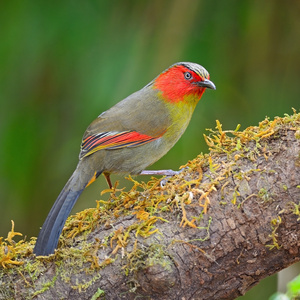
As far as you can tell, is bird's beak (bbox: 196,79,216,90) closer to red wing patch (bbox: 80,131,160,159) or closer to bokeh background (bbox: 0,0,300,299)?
red wing patch (bbox: 80,131,160,159)

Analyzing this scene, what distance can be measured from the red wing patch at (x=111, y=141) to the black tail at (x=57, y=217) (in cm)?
18

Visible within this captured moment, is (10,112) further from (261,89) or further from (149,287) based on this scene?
(149,287)

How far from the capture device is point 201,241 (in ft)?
7.63

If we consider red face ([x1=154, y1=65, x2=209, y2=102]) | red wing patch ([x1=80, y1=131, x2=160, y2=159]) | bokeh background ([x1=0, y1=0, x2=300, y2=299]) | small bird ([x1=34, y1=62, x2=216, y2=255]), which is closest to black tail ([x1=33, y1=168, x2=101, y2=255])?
small bird ([x1=34, y1=62, x2=216, y2=255])

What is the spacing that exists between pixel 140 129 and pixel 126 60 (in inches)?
64.7

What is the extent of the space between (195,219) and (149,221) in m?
0.23

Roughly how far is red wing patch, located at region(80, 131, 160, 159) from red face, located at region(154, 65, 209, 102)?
16.2 inches

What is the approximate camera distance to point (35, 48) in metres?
5.05

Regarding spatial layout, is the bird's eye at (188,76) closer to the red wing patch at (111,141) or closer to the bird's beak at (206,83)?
the bird's beak at (206,83)

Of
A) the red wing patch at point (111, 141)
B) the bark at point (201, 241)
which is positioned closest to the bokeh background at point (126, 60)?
the red wing patch at point (111, 141)

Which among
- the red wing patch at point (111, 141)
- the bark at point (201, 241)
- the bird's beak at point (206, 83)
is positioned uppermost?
the bird's beak at point (206, 83)

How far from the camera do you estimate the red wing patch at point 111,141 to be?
3361mm

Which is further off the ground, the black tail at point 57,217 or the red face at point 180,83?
the red face at point 180,83

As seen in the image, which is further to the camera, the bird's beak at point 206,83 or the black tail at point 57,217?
the bird's beak at point 206,83
